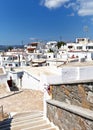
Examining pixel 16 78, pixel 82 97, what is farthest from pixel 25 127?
pixel 16 78

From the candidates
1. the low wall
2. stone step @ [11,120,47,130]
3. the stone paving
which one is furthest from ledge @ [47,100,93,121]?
the stone paving

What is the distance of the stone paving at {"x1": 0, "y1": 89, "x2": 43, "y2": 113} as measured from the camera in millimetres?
16647

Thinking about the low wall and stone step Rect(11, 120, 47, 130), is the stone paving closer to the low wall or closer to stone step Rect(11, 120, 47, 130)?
stone step Rect(11, 120, 47, 130)

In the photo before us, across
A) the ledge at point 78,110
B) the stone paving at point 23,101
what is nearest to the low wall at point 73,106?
the ledge at point 78,110

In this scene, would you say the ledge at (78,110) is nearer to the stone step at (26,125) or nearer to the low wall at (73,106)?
the low wall at (73,106)

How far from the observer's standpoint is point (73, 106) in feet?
19.9

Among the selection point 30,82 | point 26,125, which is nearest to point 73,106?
point 26,125

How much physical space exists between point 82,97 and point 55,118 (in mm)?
2046

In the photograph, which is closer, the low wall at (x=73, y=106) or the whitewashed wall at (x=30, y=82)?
the low wall at (x=73, y=106)

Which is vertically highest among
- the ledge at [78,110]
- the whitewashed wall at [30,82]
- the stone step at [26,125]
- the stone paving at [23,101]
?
the ledge at [78,110]

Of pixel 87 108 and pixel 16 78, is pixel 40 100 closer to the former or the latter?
pixel 16 78

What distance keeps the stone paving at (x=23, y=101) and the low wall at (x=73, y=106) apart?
8.72m

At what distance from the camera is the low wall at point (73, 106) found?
205 inches

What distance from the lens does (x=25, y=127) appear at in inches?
285
